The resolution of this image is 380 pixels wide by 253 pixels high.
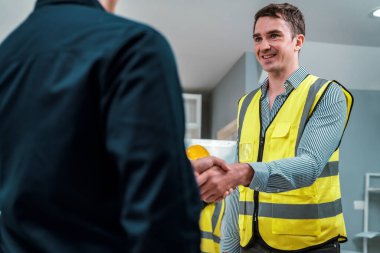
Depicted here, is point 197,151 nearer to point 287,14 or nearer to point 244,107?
point 244,107

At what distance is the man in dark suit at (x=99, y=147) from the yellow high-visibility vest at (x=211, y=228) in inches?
67.7

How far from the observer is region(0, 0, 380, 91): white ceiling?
3.61m

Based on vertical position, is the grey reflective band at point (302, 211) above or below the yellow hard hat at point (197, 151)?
above

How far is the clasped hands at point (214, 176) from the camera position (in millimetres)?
1028

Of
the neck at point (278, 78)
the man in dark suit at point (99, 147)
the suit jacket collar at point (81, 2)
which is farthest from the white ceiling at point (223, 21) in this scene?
the man in dark suit at point (99, 147)

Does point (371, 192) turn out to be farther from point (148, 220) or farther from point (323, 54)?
point (148, 220)

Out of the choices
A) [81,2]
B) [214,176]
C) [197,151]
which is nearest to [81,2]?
[81,2]

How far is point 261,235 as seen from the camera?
4.46 feet

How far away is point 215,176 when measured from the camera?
1041 mm

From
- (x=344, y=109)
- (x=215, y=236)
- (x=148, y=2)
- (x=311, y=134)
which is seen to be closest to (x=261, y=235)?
(x=311, y=134)

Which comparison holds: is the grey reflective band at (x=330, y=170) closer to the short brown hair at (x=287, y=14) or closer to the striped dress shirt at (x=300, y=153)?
the striped dress shirt at (x=300, y=153)

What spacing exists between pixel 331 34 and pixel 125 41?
13.5 ft

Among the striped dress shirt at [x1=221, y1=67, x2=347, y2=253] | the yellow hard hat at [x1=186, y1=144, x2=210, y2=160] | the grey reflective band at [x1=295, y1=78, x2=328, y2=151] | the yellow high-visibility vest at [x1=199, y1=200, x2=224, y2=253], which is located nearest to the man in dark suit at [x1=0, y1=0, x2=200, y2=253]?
the striped dress shirt at [x1=221, y1=67, x2=347, y2=253]

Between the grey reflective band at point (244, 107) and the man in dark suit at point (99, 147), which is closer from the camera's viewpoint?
the man in dark suit at point (99, 147)
